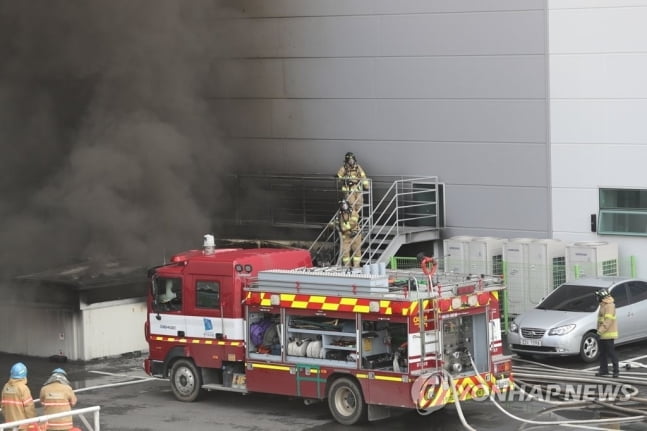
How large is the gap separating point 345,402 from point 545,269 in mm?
7691

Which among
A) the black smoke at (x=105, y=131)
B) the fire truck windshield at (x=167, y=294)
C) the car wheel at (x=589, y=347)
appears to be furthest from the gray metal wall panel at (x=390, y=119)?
the fire truck windshield at (x=167, y=294)

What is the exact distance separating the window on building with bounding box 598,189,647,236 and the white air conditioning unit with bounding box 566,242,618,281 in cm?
43

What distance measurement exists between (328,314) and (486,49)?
9482 mm

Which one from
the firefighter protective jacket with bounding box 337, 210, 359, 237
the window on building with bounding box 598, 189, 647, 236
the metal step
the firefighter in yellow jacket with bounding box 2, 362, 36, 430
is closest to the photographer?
the firefighter in yellow jacket with bounding box 2, 362, 36, 430

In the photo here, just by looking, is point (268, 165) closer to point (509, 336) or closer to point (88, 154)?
point (88, 154)

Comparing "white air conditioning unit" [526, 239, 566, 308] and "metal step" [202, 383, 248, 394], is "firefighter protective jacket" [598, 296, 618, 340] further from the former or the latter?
"metal step" [202, 383, 248, 394]

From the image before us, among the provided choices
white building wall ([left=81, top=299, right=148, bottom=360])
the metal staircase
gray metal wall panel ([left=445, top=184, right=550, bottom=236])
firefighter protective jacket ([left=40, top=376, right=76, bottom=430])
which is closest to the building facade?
gray metal wall panel ([left=445, top=184, right=550, bottom=236])

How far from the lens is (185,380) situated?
17078 mm

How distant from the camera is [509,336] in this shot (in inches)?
750

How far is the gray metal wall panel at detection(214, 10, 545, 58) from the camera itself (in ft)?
75.2

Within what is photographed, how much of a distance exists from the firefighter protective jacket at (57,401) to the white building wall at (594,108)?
12.6 m

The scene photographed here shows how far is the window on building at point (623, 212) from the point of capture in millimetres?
21922

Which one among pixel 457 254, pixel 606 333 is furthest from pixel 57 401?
A: pixel 457 254

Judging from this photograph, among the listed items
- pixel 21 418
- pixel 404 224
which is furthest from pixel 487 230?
pixel 21 418
